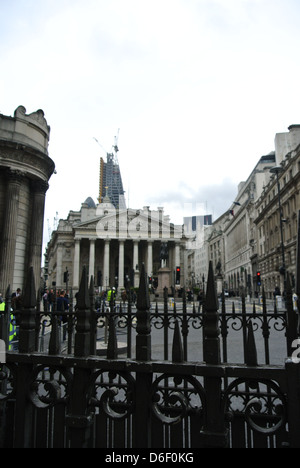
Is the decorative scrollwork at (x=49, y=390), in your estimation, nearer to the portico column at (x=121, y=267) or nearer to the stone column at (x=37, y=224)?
the stone column at (x=37, y=224)

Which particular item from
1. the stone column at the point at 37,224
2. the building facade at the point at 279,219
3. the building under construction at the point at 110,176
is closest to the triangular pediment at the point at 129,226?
the building facade at the point at 279,219

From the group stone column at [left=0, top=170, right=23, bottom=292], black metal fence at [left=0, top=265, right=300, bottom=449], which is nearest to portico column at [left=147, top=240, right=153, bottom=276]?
stone column at [left=0, top=170, right=23, bottom=292]

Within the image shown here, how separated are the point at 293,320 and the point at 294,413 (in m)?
1.23

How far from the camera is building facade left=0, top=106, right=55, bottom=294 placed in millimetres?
14453

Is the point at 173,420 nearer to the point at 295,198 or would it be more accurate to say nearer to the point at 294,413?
the point at 294,413

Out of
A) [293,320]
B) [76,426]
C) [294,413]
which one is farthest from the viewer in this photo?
[293,320]

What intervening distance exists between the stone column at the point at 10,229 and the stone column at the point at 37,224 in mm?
1188

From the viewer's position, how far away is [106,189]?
438ft

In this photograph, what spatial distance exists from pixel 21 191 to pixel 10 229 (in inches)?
83.0

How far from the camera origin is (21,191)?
15.5 metres

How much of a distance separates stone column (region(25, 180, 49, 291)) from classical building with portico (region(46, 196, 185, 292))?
4832 cm

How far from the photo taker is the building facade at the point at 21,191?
1445 centimetres

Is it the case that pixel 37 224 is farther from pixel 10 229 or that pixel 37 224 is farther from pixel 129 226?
pixel 129 226
